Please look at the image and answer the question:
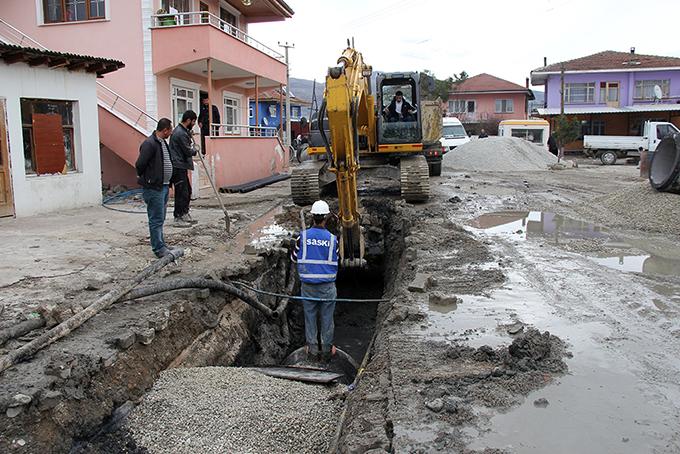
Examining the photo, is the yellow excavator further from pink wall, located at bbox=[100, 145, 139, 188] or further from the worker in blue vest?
pink wall, located at bbox=[100, 145, 139, 188]

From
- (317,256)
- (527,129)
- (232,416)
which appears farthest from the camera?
(527,129)

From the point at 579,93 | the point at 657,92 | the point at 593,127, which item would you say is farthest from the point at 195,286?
the point at 579,93

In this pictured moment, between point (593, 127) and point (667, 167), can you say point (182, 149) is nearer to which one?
point (667, 167)

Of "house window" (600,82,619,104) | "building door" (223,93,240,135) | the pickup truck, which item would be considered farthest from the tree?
"building door" (223,93,240,135)

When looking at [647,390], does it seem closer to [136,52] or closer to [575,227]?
[575,227]

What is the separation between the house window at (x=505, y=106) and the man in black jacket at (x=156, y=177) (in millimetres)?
50882

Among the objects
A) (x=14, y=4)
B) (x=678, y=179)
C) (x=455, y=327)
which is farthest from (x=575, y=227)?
(x=14, y=4)

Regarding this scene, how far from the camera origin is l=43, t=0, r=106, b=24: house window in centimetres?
1741

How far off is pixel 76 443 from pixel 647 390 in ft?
14.6

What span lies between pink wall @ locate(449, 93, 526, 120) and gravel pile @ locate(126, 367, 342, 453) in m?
52.9

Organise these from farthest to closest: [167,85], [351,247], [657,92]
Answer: [657,92] < [167,85] < [351,247]

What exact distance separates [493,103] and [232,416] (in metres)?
54.0

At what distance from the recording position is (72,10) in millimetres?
17609

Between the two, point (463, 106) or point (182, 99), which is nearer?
point (182, 99)
